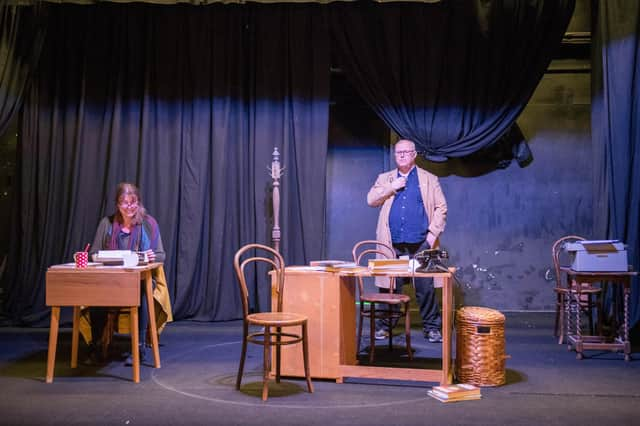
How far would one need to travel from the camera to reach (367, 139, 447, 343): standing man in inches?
202

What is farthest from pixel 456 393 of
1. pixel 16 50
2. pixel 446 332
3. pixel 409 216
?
pixel 16 50

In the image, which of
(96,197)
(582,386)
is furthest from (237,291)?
(582,386)

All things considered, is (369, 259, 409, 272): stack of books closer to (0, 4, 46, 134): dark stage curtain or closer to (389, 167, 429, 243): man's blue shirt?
(389, 167, 429, 243): man's blue shirt

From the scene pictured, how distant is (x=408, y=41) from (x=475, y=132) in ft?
3.51

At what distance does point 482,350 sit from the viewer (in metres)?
3.67

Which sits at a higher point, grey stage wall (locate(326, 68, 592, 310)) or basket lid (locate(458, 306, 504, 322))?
grey stage wall (locate(326, 68, 592, 310))

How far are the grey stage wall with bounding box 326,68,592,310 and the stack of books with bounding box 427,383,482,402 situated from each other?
3.15m

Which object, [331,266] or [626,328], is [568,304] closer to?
[626,328]

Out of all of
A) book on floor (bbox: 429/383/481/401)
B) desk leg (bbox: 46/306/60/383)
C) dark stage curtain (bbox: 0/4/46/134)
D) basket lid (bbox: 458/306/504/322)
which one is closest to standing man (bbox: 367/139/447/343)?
basket lid (bbox: 458/306/504/322)

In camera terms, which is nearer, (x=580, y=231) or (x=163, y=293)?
(x=163, y=293)

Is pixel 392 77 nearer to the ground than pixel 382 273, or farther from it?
farther from it

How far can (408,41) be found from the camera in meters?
6.13

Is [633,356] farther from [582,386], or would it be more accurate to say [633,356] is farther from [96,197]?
[96,197]

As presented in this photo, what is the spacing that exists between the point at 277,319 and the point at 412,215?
2.02 meters
